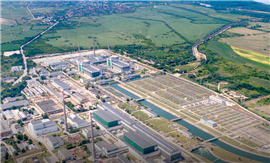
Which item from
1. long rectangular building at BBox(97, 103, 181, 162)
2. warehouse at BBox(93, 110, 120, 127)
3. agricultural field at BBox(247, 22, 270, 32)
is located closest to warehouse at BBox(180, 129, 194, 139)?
long rectangular building at BBox(97, 103, 181, 162)

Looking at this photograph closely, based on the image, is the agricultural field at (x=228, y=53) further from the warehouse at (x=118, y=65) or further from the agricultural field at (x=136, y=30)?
the warehouse at (x=118, y=65)

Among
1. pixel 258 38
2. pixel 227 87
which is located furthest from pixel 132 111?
pixel 258 38

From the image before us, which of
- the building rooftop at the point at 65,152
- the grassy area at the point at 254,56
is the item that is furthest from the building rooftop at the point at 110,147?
the grassy area at the point at 254,56

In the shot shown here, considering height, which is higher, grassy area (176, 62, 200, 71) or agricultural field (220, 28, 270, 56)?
agricultural field (220, 28, 270, 56)

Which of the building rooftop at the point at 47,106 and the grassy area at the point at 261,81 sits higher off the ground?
the grassy area at the point at 261,81

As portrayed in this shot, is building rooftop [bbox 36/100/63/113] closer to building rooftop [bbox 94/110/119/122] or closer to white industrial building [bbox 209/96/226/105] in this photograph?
building rooftop [bbox 94/110/119/122]

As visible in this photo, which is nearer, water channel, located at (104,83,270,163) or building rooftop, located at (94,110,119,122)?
water channel, located at (104,83,270,163)
